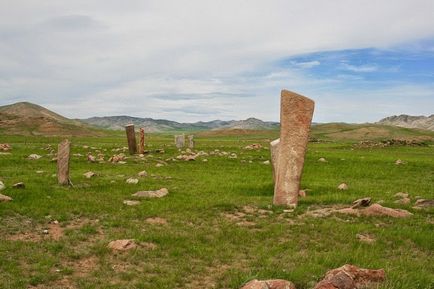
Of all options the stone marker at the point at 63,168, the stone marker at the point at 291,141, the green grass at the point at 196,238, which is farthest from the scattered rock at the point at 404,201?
the stone marker at the point at 63,168

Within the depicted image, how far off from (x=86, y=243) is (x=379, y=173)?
71.9ft

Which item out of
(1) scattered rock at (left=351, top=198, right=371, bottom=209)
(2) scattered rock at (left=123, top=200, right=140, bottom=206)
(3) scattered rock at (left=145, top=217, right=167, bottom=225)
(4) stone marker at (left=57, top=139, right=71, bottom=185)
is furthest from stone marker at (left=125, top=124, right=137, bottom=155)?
(1) scattered rock at (left=351, top=198, right=371, bottom=209)

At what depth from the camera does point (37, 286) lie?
8891 millimetres

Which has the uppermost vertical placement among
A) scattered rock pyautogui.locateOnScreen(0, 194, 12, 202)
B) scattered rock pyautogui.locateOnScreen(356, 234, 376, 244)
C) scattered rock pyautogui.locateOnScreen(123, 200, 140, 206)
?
scattered rock pyautogui.locateOnScreen(0, 194, 12, 202)

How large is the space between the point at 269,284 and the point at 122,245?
15.7 feet

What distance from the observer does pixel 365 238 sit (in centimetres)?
1234

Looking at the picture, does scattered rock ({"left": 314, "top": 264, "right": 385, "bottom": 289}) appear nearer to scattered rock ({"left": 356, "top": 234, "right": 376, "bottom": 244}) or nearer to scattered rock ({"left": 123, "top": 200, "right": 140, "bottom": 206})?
scattered rock ({"left": 356, "top": 234, "right": 376, "bottom": 244})

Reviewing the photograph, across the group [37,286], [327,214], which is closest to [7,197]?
[37,286]

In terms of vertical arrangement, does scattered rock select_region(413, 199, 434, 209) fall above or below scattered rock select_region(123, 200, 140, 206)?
above

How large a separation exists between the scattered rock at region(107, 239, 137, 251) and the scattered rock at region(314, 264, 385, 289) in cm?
529

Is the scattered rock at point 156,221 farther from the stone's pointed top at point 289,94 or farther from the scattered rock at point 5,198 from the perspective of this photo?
the stone's pointed top at point 289,94

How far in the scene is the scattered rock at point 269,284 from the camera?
25.2ft

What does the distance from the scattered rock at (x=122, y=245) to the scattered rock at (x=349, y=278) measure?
5.29 m

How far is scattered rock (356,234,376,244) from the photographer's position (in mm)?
11984
